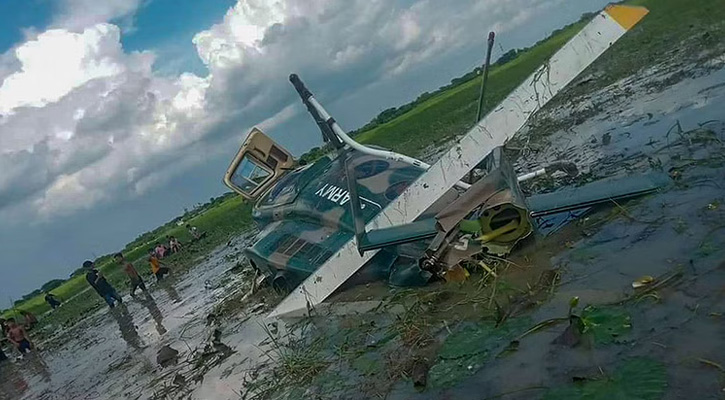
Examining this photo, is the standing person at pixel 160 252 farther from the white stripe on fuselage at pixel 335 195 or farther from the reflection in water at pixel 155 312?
the white stripe on fuselage at pixel 335 195

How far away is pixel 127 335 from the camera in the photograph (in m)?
15.7

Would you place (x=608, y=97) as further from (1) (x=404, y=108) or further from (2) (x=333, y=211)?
(1) (x=404, y=108)

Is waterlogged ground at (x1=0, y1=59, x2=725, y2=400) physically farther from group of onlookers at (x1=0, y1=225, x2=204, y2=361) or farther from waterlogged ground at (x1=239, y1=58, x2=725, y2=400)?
group of onlookers at (x1=0, y1=225, x2=204, y2=361)

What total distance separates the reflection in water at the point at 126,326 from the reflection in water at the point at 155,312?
529 mm

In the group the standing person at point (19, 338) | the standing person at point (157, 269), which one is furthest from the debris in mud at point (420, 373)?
the standing person at point (157, 269)

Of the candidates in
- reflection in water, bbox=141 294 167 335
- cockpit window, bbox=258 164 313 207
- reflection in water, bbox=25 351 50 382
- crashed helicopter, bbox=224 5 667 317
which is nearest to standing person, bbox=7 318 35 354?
reflection in water, bbox=25 351 50 382

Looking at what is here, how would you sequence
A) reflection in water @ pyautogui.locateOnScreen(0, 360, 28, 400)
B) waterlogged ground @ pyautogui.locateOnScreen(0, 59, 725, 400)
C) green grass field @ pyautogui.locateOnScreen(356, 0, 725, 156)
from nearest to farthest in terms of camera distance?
waterlogged ground @ pyautogui.locateOnScreen(0, 59, 725, 400) → reflection in water @ pyautogui.locateOnScreen(0, 360, 28, 400) → green grass field @ pyautogui.locateOnScreen(356, 0, 725, 156)

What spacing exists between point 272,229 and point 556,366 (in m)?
7.92

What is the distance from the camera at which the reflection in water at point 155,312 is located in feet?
46.7

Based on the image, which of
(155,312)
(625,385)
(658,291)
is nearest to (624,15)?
(658,291)

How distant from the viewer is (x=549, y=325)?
509 centimetres

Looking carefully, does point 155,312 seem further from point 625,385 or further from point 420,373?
point 625,385

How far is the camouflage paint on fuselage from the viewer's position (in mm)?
9297

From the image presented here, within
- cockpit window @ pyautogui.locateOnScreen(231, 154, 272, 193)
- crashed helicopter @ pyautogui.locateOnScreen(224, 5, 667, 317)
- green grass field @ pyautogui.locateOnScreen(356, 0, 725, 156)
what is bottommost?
green grass field @ pyautogui.locateOnScreen(356, 0, 725, 156)
